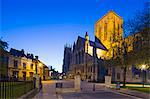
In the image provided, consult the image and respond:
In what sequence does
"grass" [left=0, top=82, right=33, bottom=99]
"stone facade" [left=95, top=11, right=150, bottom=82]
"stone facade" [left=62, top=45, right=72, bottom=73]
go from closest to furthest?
1. "grass" [left=0, top=82, right=33, bottom=99]
2. "stone facade" [left=95, top=11, right=150, bottom=82]
3. "stone facade" [left=62, top=45, right=72, bottom=73]

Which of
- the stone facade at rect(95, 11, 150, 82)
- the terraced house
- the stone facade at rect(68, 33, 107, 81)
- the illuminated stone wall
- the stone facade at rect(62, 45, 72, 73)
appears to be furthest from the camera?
the stone facade at rect(62, 45, 72, 73)

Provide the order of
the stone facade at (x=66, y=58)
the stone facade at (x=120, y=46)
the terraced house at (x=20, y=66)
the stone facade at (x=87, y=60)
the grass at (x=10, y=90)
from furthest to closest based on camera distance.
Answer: the stone facade at (x=66, y=58), the stone facade at (x=87, y=60), the terraced house at (x=20, y=66), the stone facade at (x=120, y=46), the grass at (x=10, y=90)

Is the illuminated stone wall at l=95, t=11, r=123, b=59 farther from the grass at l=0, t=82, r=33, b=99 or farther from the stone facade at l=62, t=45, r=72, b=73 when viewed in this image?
the grass at l=0, t=82, r=33, b=99

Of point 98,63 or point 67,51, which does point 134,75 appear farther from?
point 67,51

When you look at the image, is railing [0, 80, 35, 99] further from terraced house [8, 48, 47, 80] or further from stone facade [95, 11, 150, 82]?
terraced house [8, 48, 47, 80]

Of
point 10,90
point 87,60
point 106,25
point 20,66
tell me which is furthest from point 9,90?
point 106,25

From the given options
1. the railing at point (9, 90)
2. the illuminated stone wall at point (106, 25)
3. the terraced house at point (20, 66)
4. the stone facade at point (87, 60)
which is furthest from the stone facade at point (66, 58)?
the railing at point (9, 90)

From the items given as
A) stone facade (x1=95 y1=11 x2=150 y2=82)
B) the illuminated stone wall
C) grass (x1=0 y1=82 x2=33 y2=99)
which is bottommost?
grass (x1=0 y1=82 x2=33 y2=99)

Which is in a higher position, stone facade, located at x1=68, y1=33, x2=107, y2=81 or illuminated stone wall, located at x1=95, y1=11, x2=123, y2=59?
illuminated stone wall, located at x1=95, y1=11, x2=123, y2=59

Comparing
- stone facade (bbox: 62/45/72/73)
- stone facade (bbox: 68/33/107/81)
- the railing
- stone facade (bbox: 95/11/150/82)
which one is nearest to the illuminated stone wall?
stone facade (bbox: 95/11/150/82)

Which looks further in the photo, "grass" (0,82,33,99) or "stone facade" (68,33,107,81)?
"stone facade" (68,33,107,81)

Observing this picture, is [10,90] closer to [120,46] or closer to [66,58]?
[120,46]

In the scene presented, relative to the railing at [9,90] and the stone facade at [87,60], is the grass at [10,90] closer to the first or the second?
the railing at [9,90]

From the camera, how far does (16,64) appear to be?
302 ft
